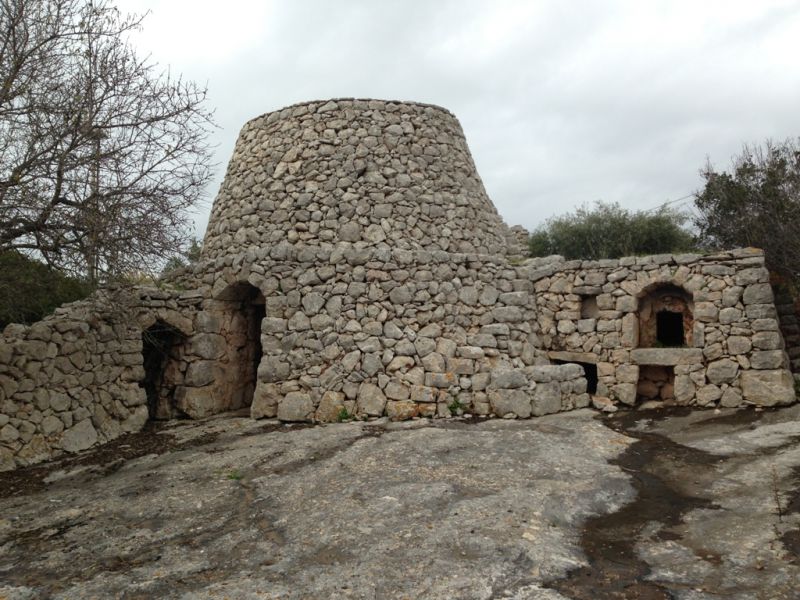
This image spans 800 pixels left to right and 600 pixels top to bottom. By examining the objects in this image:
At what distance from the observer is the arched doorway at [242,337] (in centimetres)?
998

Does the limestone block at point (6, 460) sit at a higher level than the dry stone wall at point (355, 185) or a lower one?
lower

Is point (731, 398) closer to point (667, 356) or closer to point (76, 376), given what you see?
point (667, 356)

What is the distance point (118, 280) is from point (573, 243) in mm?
12811

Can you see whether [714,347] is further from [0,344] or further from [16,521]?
[0,344]

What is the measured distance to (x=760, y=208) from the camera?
13930mm

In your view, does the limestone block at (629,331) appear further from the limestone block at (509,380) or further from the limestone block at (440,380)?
the limestone block at (440,380)

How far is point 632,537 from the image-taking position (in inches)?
178

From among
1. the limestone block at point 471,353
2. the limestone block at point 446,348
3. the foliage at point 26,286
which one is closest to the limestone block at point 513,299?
the limestone block at point 471,353

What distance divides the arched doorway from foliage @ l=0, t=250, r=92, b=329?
234 centimetres

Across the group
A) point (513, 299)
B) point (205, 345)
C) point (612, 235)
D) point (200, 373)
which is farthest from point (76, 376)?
point (612, 235)

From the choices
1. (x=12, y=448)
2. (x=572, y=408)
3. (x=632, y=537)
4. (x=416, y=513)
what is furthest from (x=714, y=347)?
(x=12, y=448)

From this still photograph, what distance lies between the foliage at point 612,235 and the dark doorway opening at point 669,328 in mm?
5262

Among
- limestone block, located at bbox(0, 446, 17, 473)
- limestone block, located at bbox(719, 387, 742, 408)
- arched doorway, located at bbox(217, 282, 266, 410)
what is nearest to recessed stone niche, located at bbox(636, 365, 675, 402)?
limestone block, located at bbox(719, 387, 742, 408)

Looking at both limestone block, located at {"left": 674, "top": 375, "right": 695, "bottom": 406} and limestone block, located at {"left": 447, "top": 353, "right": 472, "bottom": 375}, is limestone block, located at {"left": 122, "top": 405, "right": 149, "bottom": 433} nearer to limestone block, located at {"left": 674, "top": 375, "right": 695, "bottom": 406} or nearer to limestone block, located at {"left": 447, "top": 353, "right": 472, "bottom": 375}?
limestone block, located at {"left": 447, "top": 353, "right": 472, "bottom": 375}
